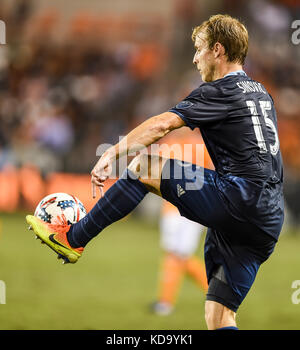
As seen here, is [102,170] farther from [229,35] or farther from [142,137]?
[229,35]

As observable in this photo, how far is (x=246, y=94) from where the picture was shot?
129 inches

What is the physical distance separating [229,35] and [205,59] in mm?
191

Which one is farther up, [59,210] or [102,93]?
[102,93]

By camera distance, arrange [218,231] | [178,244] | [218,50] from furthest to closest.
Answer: [178,244] → [218,231] → [218,50]

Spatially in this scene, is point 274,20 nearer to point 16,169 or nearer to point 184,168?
point 16,169

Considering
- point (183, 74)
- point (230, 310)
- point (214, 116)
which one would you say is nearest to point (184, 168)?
point (214, 116)

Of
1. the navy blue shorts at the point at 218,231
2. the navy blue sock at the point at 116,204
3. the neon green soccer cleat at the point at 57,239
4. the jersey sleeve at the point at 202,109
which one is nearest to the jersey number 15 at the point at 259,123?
the jersey sleeve at the point at 202,109

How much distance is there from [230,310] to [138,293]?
10.1 feet

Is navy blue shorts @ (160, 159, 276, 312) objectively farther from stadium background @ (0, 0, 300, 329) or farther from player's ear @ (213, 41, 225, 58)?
stadium background @ (0, 0, 300, 329)

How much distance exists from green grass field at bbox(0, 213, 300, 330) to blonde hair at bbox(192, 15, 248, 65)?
2598 millimetres

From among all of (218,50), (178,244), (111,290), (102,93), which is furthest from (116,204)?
(102,93)

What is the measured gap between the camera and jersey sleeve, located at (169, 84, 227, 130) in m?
3.15

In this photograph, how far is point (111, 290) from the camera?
6590mm

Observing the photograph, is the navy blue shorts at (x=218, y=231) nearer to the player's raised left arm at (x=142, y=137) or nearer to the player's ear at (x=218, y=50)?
the player's raised left arm at (x=142, y=137)
